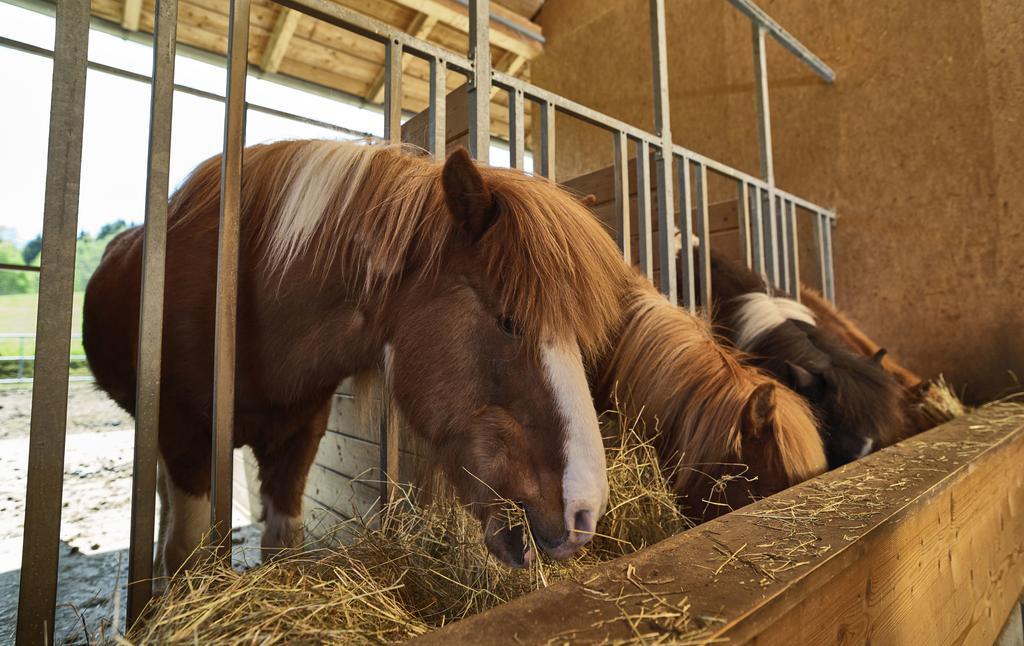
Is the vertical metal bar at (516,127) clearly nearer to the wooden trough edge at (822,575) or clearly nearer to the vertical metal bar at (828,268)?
the wooden trough edge at (822,575)

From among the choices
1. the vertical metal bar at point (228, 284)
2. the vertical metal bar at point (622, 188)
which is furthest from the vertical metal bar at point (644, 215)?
the vertical metal bar at point (228, 284)

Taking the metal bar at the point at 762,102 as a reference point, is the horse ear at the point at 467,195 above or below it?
below

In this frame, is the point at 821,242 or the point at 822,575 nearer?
the point at 822,575

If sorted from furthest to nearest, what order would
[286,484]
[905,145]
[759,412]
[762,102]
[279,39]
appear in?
1. [279,39]
2. [905,145]
3. [762,102]
4. [286,484]
5. [759,412]

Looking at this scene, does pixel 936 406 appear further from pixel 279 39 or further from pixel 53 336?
pixel 279 39

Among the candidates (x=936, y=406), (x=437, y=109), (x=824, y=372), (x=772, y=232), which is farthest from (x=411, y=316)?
(x=936, y=406)

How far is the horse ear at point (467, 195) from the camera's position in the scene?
3.51 ft

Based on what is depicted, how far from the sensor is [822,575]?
0.76 meters

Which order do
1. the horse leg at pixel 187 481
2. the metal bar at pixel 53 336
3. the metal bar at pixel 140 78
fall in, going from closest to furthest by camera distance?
the metal bar at pixel 53 336 < the horse leg at pixel 187 481 < the metal bar at pixel 140 78

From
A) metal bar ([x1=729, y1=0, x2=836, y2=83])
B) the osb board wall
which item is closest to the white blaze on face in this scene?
metal bar ([x1=729, y1=0, x2=836, y2=83])

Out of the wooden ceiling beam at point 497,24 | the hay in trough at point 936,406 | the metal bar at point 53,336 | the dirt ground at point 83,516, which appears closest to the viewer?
the metal bar at point 53,336

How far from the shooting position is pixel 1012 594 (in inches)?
70.2

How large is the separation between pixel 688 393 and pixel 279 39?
446cm

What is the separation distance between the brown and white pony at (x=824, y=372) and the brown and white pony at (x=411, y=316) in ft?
4.27
